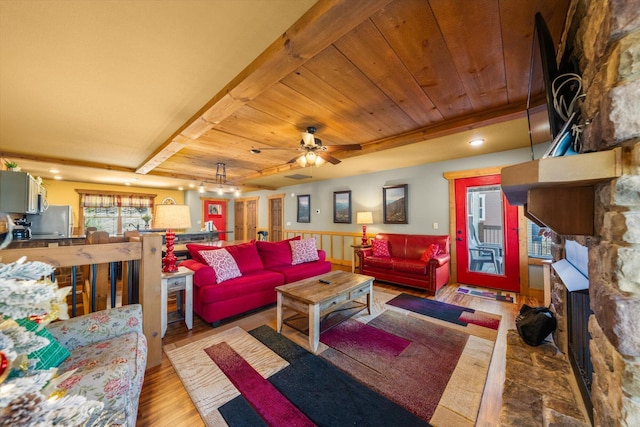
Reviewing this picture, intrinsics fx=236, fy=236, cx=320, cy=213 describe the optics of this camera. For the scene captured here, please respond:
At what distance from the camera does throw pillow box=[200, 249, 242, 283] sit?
2801mm

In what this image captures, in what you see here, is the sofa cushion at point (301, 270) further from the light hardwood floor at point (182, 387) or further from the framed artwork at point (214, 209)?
the framed artwork at point (214, 209)

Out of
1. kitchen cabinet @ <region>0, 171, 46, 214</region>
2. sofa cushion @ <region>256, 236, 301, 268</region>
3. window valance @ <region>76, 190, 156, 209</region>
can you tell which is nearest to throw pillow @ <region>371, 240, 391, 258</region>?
sofa cushion @ <region>256, 236, 301, 268</region>

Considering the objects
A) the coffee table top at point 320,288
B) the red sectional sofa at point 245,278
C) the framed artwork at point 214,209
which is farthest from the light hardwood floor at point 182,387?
the framed artwork at point 214,209

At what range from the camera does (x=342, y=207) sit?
5961mm

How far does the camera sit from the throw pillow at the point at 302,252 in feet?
12.6

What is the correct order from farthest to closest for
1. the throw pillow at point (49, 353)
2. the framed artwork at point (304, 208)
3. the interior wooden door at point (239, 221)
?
1. the interior wooden door at point (239, 221)
2. the framed artwork at point (304, 208)
3. the throw pillow at point (49, 353)

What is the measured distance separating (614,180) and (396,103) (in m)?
1.73

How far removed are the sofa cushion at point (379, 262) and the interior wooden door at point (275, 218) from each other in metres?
3.89

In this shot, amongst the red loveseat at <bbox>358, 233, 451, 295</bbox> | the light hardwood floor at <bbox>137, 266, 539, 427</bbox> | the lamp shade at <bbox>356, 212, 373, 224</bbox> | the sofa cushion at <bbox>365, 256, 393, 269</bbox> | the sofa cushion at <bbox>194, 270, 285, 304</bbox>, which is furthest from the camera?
the lamp shade at <bbox>356, 212, 373, 224</bbox>

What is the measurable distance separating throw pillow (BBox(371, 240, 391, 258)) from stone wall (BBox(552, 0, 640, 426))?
3529 mm

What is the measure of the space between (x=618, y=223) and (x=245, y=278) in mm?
3008

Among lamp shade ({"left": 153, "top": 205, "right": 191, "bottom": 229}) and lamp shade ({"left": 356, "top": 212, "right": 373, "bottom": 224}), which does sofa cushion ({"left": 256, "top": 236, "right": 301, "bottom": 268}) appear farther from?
lamp shade ({"left": 356, "top": 212, "right": 373, "bottom": 224})

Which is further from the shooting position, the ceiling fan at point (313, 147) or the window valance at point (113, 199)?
the window valance at point (113, 199)

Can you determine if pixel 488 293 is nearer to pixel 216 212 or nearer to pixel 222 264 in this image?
pixel 222 264
